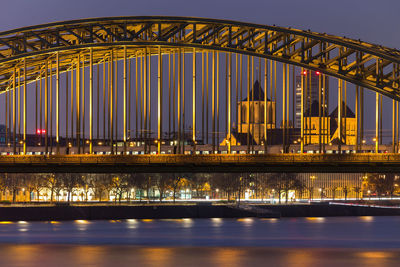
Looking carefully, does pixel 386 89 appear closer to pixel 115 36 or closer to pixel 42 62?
pixel 115 36

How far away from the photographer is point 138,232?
83562mm

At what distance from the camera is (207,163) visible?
55781 millimetres

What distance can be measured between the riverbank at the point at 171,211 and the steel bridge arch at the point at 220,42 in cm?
3955

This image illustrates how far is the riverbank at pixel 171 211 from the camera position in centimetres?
10125

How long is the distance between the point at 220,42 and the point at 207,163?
9636mm

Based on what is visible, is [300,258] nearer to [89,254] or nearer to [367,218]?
[89,254]

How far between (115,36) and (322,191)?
349 ft

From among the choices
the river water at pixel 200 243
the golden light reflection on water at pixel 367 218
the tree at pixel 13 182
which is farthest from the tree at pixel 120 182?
the golden light reflection on water at pixel 367 218

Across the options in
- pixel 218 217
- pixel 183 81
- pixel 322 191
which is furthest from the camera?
pixel 322 191

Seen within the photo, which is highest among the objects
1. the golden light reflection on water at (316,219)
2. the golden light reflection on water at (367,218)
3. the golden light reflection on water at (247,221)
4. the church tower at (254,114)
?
the church tower at (254,114)

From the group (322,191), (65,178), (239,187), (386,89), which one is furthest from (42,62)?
(322,191)

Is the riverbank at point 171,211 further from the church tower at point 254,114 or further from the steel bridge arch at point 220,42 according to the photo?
the steel bridge arch at point 220,42

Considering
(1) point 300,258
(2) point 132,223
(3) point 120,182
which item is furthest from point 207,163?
(3) point 120,182

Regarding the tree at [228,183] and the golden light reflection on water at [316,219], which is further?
the tree at [228,183]
